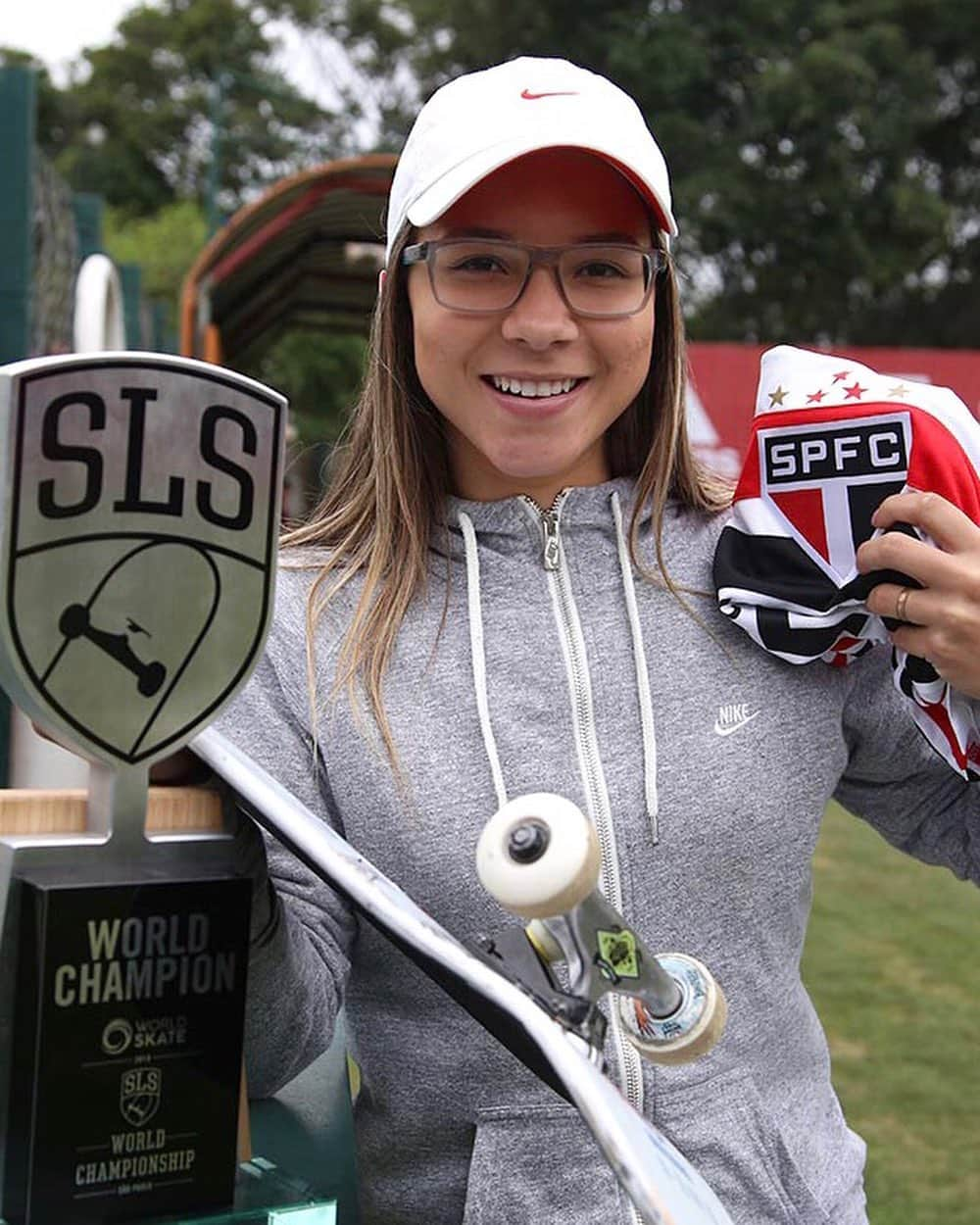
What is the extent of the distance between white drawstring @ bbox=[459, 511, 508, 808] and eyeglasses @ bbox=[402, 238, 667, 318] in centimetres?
26

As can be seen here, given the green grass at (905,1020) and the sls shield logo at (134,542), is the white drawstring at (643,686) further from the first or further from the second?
the green grass at (905,1020)

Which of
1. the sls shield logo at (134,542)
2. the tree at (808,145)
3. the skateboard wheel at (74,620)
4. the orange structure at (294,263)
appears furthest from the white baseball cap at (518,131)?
the tree at (808,145)

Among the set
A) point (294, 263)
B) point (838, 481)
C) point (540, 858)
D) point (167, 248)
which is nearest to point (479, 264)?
point (838, 481)

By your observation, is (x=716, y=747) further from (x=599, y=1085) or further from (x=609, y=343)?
(x=599, y=1085)

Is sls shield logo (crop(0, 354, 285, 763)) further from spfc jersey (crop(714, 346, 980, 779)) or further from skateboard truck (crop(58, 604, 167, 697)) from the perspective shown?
spfc jersey (crop(714, 346, 980, 779))

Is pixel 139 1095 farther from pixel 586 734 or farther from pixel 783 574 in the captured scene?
pixel 783 574

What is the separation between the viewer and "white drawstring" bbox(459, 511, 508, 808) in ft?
5.27

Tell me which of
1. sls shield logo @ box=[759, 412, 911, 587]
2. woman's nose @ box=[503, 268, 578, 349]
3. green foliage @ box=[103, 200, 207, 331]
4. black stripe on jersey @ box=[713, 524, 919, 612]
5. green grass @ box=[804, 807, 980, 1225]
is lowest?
green grass @ box=[804, 807, 980, 1225]

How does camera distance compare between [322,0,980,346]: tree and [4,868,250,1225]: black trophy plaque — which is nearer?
Answer: [4,868,250,1225]: black trophy plaque

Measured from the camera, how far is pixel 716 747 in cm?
166

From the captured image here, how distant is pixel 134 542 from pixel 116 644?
58 millimetres

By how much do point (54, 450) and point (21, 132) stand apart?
3372 mm

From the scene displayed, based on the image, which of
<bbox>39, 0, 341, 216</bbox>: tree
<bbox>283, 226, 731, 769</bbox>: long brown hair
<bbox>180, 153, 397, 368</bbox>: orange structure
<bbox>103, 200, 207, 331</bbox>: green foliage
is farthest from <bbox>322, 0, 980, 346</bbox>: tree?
<bbox>283, 226, 731, 769</bbox>: long brown hair

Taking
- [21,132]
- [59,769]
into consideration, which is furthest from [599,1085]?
[21,132]
